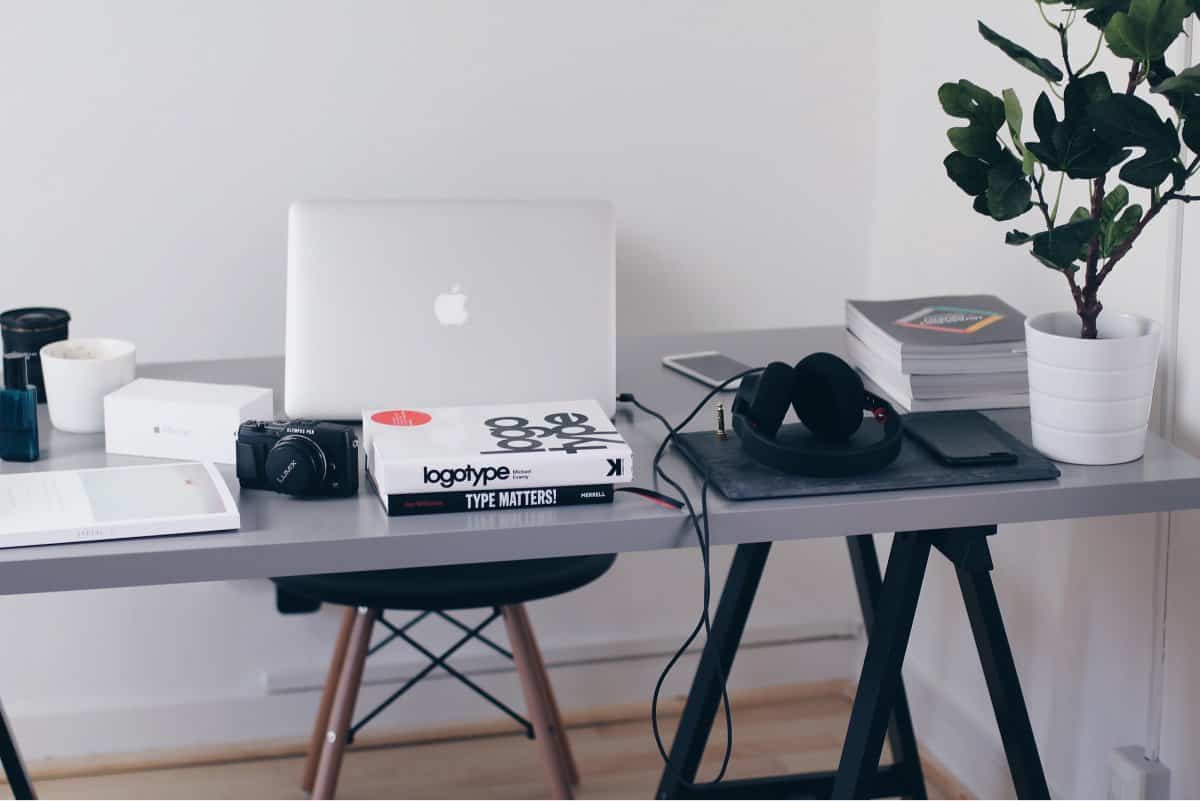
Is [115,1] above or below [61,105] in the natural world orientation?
above

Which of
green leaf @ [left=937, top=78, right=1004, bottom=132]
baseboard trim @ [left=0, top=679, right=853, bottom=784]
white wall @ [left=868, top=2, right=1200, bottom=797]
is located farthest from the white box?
white wall @ [left=868, top=2, right=1200, bottom=797]

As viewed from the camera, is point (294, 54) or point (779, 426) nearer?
point (779, 426)

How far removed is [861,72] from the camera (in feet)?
8.35

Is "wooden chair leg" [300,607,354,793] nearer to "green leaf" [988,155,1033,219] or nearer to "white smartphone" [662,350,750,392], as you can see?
"white smartphone" [662,350,750,392]

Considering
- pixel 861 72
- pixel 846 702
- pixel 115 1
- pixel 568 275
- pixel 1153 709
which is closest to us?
pixel 568 275

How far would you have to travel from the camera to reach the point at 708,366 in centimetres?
194

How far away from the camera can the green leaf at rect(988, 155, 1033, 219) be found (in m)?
1.43

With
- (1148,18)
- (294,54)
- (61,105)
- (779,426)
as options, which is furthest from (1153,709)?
(61,105)

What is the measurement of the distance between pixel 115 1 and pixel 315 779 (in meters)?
1.30

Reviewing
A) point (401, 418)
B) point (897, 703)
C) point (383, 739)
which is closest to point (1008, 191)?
point (401, 418)

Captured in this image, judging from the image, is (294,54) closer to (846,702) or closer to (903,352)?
(903,352)

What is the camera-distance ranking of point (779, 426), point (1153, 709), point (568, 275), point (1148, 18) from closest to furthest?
1. point (1148, 18)
2. point (779, 426)
3. point (568, 275)
4. point (1153, 709)

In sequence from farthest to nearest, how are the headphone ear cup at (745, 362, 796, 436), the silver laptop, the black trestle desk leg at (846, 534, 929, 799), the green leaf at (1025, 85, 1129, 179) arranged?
1. the black trestle desk leg at (846, 534, 929, 799)
2. the silver laptop
3. the headphone ear cup at (745, 362, 796, 436)
4. the green leaf at (1025, 85, 1129, 179)

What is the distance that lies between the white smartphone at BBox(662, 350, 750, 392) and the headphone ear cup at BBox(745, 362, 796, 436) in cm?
29
